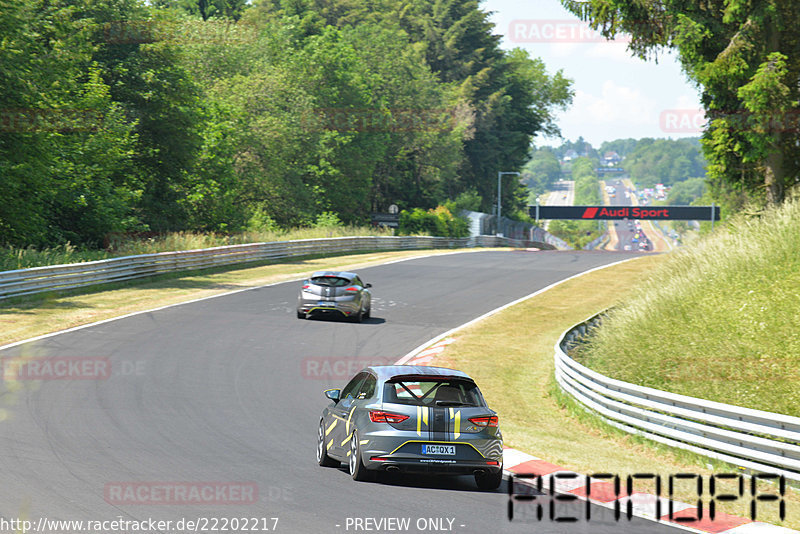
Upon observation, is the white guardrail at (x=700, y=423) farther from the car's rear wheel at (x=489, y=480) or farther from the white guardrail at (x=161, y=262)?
the white guardrail at (x=161, y=262)

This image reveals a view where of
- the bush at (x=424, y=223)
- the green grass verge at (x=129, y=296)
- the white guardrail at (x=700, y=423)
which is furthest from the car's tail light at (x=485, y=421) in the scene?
the bush at (x=424, y=223)

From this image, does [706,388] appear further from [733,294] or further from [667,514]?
[667,514]

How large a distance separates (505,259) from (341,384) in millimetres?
33848

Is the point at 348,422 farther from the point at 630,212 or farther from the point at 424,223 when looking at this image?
the point at 630,212

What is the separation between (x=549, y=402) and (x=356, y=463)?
9120 mm

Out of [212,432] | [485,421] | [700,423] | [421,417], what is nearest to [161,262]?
[212,432]

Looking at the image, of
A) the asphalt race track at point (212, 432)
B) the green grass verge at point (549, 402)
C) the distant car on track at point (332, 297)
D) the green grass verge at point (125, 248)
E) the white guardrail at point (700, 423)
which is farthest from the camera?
the green grass verge at point (125, 248)

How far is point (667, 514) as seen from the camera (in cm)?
922

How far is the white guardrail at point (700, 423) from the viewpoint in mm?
11109

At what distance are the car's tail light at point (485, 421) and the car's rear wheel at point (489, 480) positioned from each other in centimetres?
53

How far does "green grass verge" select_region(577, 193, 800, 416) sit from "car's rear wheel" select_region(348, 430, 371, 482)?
6.98 m

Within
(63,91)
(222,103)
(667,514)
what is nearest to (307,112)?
(222,103)

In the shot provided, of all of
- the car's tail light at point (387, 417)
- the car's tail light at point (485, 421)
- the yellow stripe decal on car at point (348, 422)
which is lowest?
the yellow stripe decal on car at point (348, 422)

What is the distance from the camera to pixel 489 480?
1002 centimetres
